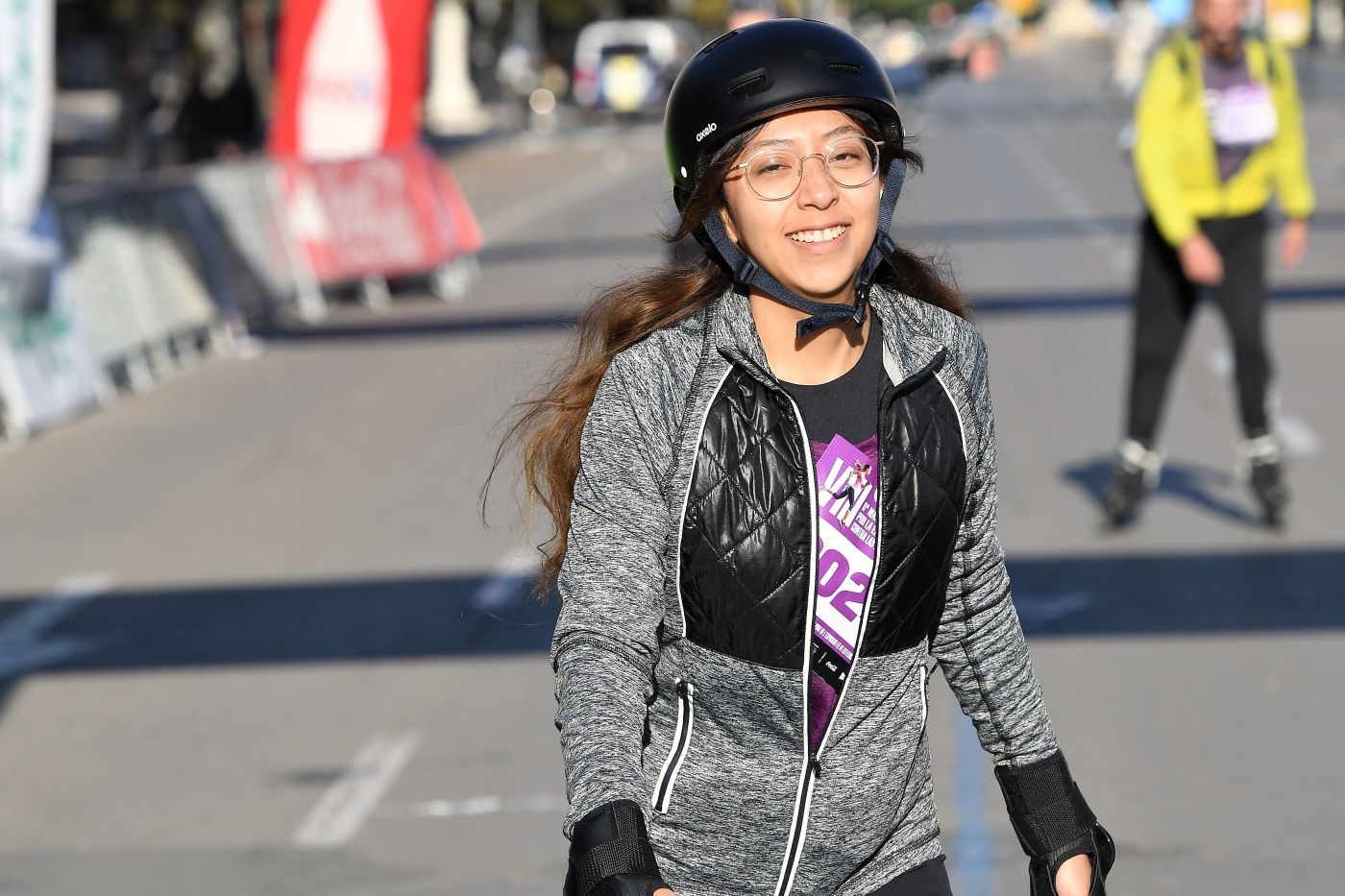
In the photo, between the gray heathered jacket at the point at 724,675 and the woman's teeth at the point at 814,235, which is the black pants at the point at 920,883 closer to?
the gray heathered jacket at the point at 724,675

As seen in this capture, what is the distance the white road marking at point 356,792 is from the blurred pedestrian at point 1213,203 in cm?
342

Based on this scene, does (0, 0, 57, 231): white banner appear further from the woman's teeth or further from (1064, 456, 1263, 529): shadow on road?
the woman's teeth

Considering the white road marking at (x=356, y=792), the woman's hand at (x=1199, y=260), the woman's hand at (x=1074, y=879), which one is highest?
the woman's hand at (x=1074, y=879)

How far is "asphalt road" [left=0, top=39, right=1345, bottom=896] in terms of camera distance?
5.43 m

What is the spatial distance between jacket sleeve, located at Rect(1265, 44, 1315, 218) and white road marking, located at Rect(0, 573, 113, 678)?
4.71 metres

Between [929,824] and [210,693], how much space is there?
4.62 metres

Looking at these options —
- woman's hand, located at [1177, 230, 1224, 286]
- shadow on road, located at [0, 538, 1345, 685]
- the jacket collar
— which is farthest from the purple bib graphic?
woman's hand, located at [1177, 230, 1224, 286]

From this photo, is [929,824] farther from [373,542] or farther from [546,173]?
[546,173]

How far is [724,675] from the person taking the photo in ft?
8.30

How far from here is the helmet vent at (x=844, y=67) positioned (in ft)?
8.43

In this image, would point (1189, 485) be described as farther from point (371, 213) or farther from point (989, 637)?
point (371, 213)

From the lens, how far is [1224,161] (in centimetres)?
802

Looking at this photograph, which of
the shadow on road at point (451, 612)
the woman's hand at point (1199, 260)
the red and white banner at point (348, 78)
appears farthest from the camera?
the red and white banner at point (348, 78)

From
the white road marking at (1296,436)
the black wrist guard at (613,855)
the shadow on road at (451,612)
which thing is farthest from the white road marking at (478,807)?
the white road marking at (1296,436)
